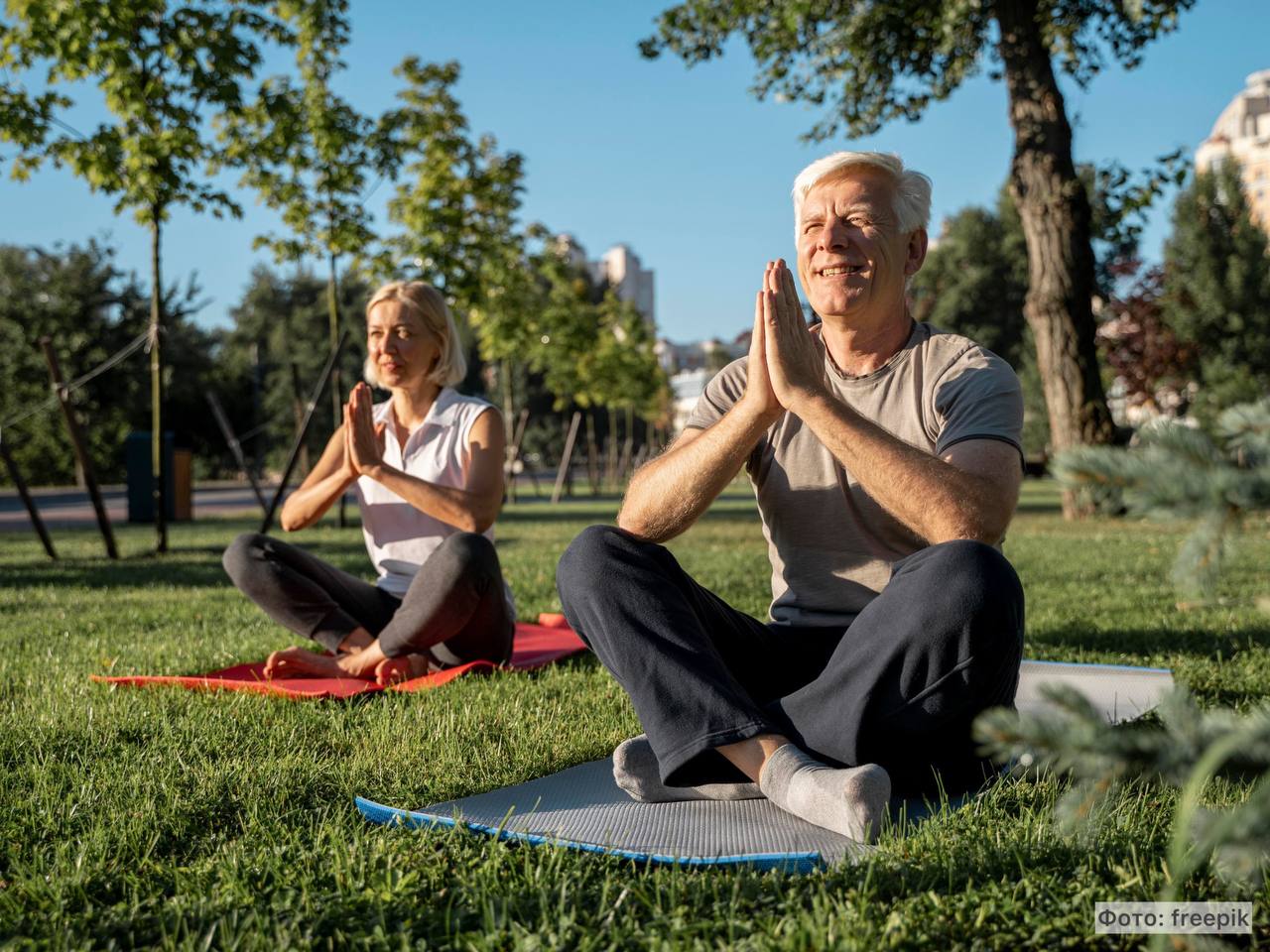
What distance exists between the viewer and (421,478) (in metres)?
4.54

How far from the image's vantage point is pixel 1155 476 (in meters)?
1.20

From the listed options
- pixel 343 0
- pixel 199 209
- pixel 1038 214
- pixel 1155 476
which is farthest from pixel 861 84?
pixel 1155 476

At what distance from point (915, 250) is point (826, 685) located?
4.34 ft

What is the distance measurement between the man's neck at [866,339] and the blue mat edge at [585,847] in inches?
56.6

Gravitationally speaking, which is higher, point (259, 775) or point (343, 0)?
point (343, 0)

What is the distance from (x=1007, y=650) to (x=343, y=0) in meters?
14.0

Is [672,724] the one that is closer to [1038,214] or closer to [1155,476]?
→ [1155,476]

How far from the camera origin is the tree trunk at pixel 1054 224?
12984 mm

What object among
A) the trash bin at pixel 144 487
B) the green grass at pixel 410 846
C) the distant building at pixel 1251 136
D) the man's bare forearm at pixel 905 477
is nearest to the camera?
the green grass at pixel 410 846

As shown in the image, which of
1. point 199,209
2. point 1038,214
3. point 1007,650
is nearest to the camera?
point 1007,650

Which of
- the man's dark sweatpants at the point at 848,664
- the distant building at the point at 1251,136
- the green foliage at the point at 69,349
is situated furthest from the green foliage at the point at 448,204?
the distant building at the point at 1251,136

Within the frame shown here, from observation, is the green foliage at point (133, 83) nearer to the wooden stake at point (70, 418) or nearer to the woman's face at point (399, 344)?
the wooden stake at point (70, 418)

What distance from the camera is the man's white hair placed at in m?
3.13

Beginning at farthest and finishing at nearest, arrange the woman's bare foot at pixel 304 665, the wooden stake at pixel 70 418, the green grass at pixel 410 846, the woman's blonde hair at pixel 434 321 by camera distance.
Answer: the wooden stake at pixel 70 418 → the woman's blonde hair at pixel 434 321 → the woman's bare foot at pixel 304 665 → the green grass at pixel 410 846
